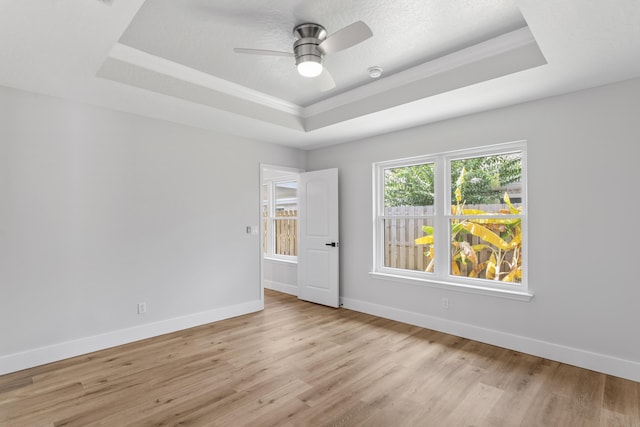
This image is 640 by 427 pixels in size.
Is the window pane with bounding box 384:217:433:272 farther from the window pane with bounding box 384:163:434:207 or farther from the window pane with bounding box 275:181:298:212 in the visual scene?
the window pane with bounding box 275:181:298:212

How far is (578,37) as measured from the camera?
2088mm

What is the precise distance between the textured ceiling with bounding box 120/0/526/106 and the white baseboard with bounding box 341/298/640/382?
2.79m

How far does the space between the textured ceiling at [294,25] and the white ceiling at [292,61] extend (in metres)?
0.01

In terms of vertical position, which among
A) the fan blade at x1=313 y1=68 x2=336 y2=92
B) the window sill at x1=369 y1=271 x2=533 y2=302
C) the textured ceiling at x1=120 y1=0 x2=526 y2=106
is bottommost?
the window sill at x1=369 y1=271 x2=533 y2=302

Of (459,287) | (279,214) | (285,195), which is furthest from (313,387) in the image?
(285,195)

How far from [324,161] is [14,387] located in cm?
422

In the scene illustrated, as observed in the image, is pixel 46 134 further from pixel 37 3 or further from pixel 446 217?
pixel 446 217

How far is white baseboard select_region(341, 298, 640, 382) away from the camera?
272 cm

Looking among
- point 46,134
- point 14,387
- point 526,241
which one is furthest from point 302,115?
point 14,387

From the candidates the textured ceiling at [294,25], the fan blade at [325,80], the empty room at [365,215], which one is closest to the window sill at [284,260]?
the empty room at [365,215]

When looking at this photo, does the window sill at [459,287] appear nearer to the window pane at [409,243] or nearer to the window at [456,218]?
the window at [456,218]

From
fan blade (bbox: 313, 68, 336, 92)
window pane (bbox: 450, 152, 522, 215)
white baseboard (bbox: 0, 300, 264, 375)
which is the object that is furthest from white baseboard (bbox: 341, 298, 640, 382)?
fan blade (bbox: 313, 68, 336, 92)

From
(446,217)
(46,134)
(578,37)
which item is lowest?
(446,217)

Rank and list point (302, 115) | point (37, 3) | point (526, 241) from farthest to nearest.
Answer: point (302, 115)
point (526, 241)
point (37, 3)
